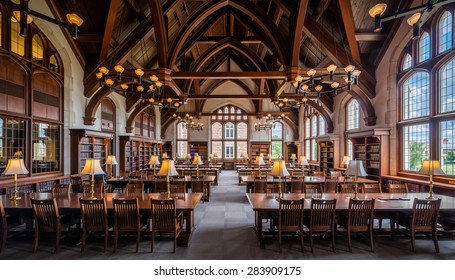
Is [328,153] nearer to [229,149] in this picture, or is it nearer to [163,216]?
[229,149]

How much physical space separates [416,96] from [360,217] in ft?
17.7

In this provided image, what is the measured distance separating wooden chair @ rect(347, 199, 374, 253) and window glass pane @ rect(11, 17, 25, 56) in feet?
29.0

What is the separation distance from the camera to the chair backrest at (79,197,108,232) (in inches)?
149

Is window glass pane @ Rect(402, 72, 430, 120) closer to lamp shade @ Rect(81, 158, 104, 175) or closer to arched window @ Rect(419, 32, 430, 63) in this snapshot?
arched window @ Rect(419, 32, 430, 63)

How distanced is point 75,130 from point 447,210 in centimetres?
1018

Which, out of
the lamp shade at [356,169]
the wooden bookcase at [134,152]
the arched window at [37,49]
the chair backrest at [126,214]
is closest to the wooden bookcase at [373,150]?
the lamp shade at [356,169]

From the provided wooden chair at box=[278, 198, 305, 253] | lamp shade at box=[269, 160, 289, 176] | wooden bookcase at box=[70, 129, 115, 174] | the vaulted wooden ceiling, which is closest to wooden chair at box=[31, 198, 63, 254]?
wooden chair at box=[278, 198, 305, 253]

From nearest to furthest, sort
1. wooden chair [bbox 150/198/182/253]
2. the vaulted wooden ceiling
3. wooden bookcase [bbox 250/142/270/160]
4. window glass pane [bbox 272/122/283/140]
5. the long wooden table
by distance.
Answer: wooden chair [bbox 150/198/182/253], the long wooden table, the vaulted wooden ceiling, wooden bookcase [bbox 250/142/270/160], window glass pane [bbox 272/122/283/140]

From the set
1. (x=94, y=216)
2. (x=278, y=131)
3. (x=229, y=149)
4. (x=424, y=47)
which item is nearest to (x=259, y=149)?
(x=278, y=131)

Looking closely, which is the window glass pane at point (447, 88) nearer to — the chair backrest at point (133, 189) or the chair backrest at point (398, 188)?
the chair backrest at point (398, 188)

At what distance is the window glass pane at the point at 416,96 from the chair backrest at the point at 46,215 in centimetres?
917

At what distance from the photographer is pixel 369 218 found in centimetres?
388

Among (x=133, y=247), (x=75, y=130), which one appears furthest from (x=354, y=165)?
(x=75, y=130)

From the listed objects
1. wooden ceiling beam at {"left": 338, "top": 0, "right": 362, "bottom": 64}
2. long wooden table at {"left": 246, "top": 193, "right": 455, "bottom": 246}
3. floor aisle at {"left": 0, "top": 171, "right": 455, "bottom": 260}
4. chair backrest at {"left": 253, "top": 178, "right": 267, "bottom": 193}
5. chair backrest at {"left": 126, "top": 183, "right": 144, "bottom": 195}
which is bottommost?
floor aisle at {"left": 0, "top": 171, "right": 455, "bottom": 260}
